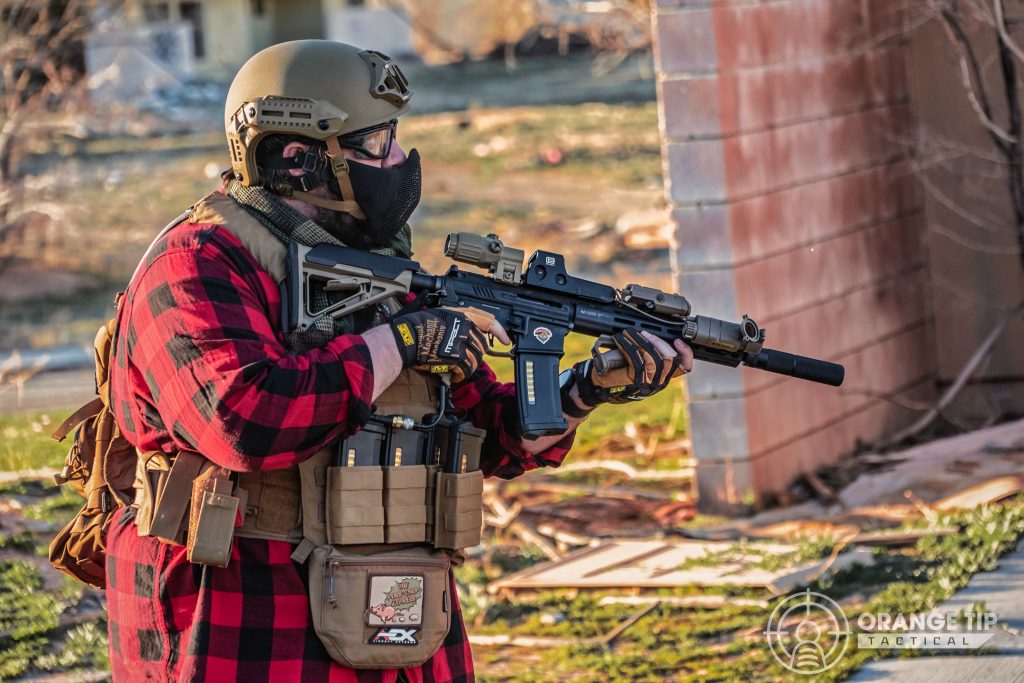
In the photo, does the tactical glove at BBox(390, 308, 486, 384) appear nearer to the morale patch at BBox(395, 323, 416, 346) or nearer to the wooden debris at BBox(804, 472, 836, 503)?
the morale patch at BBox(395, 323, 416, 346)

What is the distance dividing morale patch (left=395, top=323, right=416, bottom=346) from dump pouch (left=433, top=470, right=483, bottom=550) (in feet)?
1.04

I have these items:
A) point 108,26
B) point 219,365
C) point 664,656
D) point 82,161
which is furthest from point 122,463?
point 82,161

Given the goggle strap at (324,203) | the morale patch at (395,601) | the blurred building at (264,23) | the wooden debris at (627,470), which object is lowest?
the wooden debris at (627,470)

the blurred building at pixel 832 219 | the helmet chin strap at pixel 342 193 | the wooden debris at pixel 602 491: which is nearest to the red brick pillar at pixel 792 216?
the blurred building at pixel 832 219

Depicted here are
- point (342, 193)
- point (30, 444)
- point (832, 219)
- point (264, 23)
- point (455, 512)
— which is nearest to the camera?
point (455, 512)

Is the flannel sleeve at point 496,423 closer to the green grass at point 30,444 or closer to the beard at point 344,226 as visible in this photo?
the beard at point 344,226

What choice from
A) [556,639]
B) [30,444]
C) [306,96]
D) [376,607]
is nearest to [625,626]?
[556,639]

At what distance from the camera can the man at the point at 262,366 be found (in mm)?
2873

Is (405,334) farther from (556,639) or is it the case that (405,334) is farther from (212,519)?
(556,639)

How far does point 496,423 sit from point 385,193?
659mm

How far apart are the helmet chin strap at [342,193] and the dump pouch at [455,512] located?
64cm

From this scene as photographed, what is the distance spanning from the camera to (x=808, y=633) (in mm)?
5344

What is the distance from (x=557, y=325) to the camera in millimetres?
3658

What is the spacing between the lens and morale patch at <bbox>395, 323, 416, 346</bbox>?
3090 millimetres
